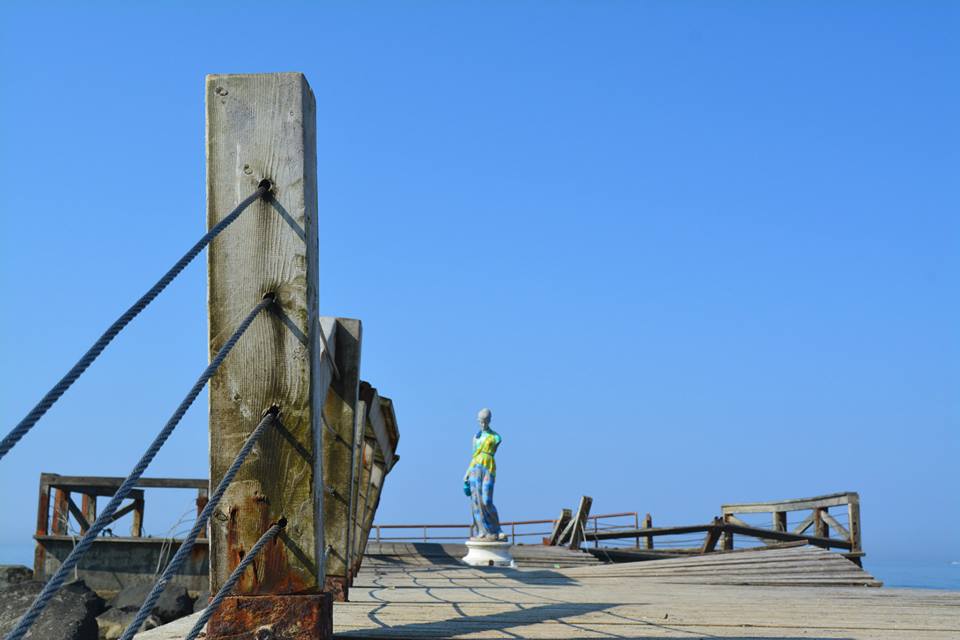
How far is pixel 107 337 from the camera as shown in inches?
81.4


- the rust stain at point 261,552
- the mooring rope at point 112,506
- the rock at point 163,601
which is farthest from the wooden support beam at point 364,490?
the rock at point 163,601

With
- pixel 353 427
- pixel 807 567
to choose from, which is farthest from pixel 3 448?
pixel 807 567

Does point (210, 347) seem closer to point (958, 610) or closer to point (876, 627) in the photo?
point (876, 627)

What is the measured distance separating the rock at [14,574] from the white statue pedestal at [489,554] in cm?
777

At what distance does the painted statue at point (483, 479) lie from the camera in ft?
52.6

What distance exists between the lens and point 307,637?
274 cm

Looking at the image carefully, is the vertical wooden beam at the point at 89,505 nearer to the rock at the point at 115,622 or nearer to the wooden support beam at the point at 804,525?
the rock at the point at 115,622

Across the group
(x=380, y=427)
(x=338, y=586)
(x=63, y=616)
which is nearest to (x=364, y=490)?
(x=380, y=427)

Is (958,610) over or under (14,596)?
over

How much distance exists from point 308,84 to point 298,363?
0.84m

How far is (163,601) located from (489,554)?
492cm

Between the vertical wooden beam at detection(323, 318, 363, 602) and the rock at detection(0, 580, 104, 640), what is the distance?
24.3ft

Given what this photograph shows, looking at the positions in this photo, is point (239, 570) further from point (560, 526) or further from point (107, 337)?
point (560, 526)

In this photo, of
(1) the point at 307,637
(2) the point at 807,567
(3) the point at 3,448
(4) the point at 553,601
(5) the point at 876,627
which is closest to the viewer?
(3) the point at 3,448
